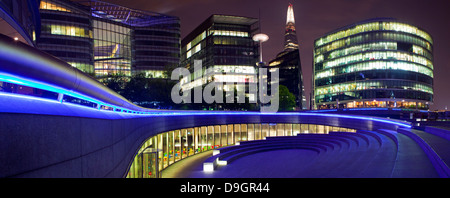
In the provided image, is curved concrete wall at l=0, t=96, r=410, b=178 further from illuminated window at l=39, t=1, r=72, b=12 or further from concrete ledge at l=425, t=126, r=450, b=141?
illuminated window at l=39, t=1, r=72, b=12

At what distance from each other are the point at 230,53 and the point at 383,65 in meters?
48.4

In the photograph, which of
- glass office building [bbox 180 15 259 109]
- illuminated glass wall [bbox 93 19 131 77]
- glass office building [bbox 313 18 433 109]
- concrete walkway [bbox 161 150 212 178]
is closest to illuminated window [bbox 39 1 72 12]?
illuminated glass wall [bbox 93 19 131 77]

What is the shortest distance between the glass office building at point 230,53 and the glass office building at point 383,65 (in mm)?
33087

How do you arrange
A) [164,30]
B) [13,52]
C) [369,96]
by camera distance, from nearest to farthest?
[13,52] → [164,30] → [369,96]

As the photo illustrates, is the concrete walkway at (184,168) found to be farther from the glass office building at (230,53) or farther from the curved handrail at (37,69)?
the glass office building at (230,53)

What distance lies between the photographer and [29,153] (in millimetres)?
3586

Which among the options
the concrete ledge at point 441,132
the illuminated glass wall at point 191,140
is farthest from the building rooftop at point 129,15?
the concrete ledge at point 441,132

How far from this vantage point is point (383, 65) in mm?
85562

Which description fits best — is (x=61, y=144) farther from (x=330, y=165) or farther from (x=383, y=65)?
(x=383, y=65)

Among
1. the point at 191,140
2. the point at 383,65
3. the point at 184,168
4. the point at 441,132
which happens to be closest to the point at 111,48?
the point at 191,140

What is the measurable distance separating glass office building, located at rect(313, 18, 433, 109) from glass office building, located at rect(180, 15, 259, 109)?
109 feet
